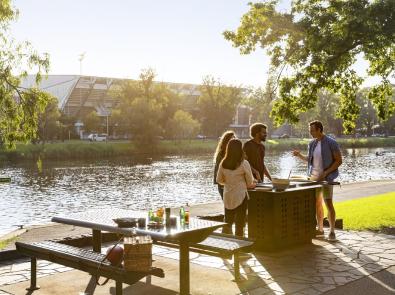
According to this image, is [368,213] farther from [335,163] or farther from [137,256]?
[137,256]

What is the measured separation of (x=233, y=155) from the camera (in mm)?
7789

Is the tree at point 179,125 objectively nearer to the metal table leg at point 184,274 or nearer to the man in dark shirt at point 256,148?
the man in dark shirt at point 256,148

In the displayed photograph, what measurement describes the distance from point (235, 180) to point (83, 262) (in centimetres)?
291

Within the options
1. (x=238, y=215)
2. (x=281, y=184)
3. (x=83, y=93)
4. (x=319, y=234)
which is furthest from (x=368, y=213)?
(x=83, y=93)

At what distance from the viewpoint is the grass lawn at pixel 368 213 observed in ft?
36.8

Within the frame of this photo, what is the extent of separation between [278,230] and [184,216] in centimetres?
258

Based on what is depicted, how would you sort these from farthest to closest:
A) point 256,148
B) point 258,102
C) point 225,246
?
1. point 258,102
2. point 256,148
3. point 225,246

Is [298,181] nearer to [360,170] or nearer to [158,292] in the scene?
[158,292]

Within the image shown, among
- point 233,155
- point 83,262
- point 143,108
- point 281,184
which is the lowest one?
point 83,262

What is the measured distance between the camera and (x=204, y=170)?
47.0 m

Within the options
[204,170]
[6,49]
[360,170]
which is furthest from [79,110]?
[6,49]

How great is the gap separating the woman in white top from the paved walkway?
2.47ft

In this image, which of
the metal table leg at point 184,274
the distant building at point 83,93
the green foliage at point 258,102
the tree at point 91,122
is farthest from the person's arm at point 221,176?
the green foliage at point 258,102

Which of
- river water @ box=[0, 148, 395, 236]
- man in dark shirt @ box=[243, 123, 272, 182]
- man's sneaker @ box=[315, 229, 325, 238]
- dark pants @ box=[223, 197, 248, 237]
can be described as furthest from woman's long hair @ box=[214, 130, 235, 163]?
river water @ box=[0, 148, 395, 236]
